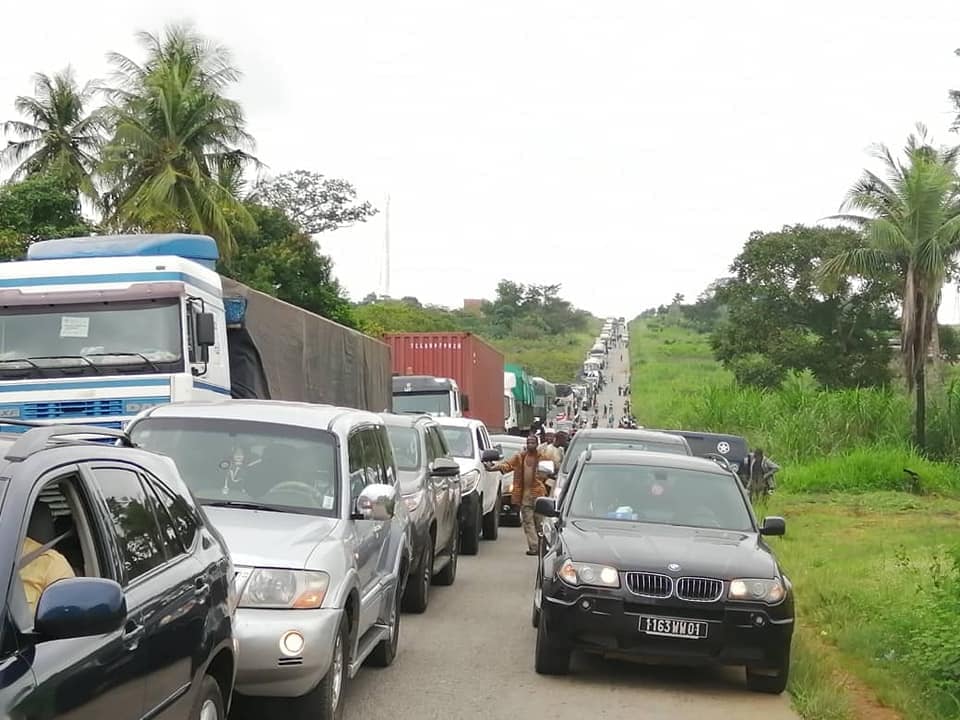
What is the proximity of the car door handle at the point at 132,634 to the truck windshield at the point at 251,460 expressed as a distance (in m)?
3.35

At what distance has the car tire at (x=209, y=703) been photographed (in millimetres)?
5133

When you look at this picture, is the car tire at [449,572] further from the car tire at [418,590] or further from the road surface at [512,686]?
the road surface at [512,686]

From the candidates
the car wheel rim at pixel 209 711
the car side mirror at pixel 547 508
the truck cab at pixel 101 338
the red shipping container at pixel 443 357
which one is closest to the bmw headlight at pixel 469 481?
the truck cab at pixel 101 338

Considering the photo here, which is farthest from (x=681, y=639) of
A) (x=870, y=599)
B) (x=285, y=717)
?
(x=870, y=599)

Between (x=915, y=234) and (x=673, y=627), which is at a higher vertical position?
(x=915, y=234)

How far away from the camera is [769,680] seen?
9047 millimetres

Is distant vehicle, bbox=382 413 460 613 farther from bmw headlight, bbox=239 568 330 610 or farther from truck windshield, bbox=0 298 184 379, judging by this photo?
bmw headlight, bbox=239 568 330 610

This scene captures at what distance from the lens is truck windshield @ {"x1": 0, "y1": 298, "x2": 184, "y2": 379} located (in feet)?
45.2

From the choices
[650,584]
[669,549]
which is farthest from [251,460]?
[669,549]

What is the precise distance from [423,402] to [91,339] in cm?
1383

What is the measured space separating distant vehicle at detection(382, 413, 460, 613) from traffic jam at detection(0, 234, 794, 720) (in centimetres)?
4

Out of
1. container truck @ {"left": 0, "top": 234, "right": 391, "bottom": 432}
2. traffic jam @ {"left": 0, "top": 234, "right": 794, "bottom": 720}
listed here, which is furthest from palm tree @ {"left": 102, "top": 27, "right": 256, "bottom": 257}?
container truck @ {"left": 0, "top": 234, "right": 391, "bottom": 432}

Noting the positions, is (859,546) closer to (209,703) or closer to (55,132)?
(209,703)

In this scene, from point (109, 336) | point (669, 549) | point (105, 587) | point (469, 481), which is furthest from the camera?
point (469, 481)
